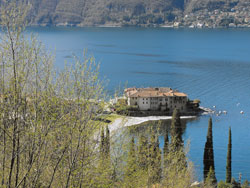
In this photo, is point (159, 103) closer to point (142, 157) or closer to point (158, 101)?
point (158, 101)

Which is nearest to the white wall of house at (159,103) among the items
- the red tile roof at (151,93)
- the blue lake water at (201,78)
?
the red tile roof at (151,93)

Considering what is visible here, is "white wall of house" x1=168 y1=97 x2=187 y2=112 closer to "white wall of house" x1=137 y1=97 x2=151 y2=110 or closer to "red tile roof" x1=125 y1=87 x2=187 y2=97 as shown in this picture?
"red tile roof" x1=125 y1=87 x2=187 y2=97

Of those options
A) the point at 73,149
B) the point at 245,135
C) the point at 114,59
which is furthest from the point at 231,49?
the point at 73,149

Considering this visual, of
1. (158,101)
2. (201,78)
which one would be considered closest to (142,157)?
(158,101)

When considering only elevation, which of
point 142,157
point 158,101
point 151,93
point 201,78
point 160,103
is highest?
point 142,157

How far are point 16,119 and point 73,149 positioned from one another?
5.37ft

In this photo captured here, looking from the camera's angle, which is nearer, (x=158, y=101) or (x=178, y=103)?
(x=178, y=103)

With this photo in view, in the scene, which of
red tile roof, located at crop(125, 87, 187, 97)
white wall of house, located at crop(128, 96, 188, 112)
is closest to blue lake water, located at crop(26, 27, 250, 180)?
white wall of house, located at crop(128, 96, 188, 112)

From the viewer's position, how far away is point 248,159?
104 feet

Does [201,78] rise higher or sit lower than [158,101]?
higher

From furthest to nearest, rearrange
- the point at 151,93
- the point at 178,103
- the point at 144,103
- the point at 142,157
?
the point at 151,93
the point at 178,103
the point at 144,103
the point at 142,157

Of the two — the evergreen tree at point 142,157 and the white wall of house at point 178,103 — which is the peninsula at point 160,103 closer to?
the white wall of house at point 178,103

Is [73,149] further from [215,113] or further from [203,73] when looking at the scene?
[203,73]

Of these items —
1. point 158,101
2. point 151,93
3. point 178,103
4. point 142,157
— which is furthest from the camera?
point 151,93
